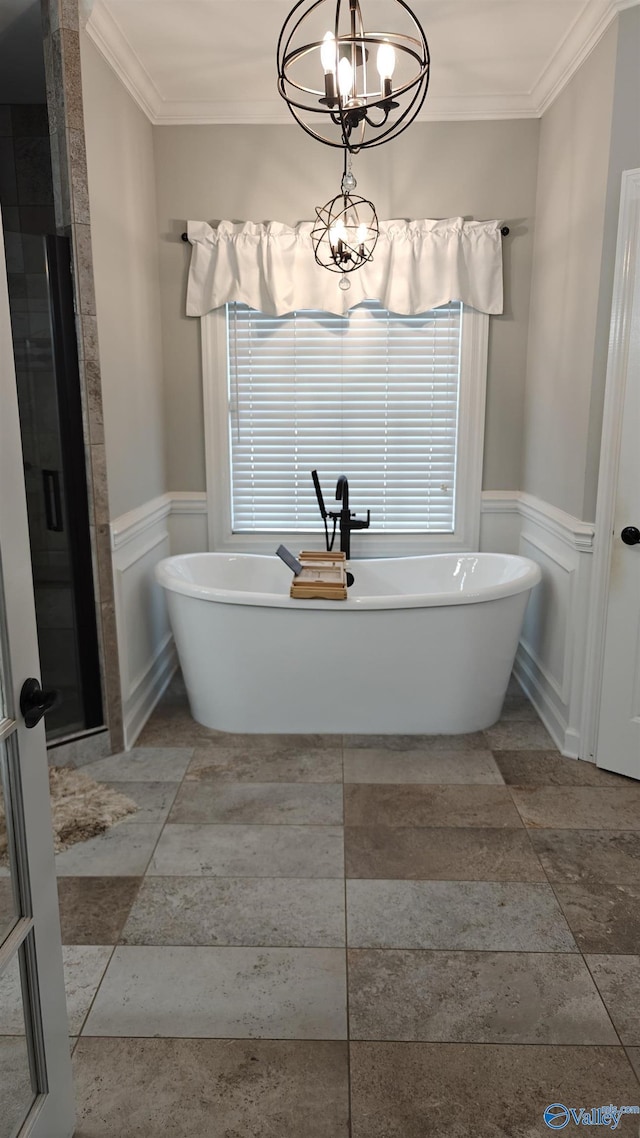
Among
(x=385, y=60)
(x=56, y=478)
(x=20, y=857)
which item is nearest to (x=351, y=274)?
(x=56, y=478)

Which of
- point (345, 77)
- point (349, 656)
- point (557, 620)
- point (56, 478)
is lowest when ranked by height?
point (349, 656)

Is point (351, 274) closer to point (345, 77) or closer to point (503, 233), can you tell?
point (503, 233)

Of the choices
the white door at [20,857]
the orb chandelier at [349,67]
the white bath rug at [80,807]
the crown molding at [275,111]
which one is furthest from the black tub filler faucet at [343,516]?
the white door at [20,857]

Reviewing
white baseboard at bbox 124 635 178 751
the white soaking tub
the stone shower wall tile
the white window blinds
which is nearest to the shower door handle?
the stone shower wall tile

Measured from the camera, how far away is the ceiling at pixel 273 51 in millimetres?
2898

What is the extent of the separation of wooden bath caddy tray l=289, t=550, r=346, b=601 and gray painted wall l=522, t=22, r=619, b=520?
1.04 m

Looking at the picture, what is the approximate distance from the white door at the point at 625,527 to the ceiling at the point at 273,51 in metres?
0.81

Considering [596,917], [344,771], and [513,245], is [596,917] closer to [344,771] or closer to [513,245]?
[344,771]

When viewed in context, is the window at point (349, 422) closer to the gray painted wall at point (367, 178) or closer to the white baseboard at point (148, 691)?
the gray painted wall at point (367, 178)

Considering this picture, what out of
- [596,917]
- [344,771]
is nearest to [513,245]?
[344,771]

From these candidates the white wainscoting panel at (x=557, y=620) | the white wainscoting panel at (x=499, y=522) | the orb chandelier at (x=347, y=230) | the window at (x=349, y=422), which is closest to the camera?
the white wainscoting panel at (x=557, y=620)

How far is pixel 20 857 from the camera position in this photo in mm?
1303

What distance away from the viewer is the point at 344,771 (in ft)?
10.2

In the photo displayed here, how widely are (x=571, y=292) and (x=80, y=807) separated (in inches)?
113
